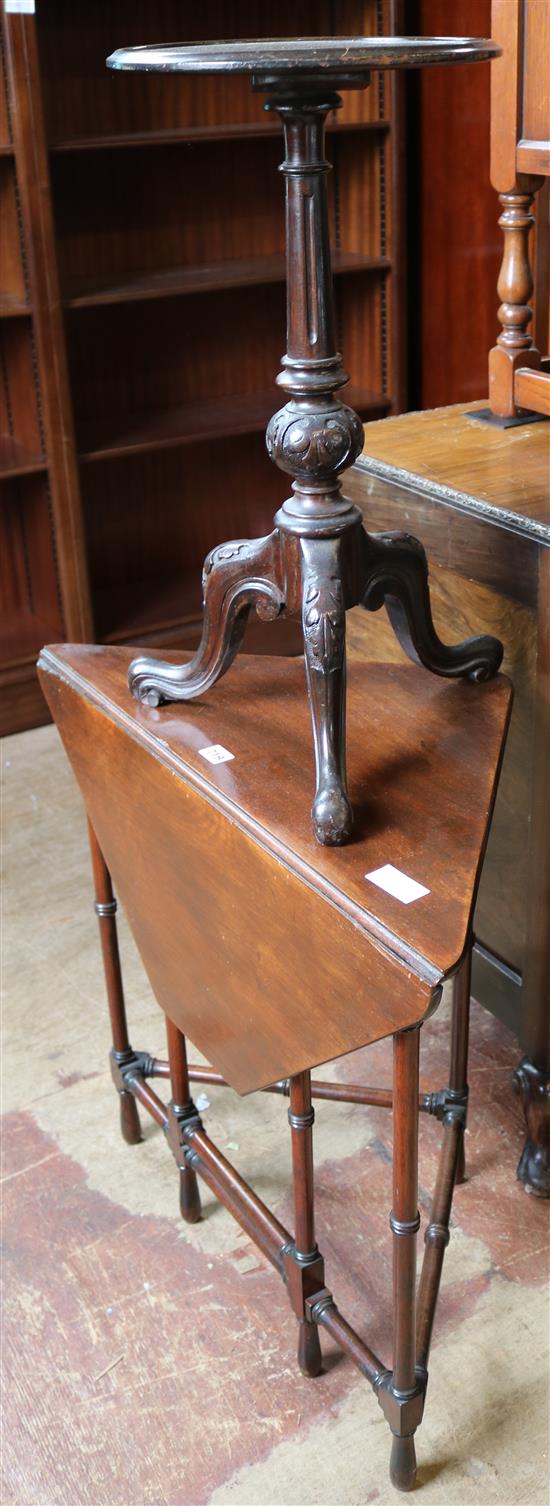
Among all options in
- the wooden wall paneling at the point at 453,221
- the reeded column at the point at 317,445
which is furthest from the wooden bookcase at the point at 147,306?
the reeded column at the point at 317,445

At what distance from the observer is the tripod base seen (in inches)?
52.4

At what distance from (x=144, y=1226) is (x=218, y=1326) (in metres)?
0.20

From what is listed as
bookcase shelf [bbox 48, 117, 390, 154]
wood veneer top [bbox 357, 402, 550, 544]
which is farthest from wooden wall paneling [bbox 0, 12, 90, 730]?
wood veneer top [bbox 357, 402, 550, 544]

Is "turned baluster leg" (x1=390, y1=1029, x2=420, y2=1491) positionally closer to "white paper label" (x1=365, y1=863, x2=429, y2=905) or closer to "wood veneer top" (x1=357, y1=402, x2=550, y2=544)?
"white paper label" (x1=365, y1=863, x2=429, y2=905)

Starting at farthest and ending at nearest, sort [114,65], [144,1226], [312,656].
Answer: [144,1226] → [312,656] → [114,65]

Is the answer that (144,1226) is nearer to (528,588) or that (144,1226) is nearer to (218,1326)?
(218,1326)

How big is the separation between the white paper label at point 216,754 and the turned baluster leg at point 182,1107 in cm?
35

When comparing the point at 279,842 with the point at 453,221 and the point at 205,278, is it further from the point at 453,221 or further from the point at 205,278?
the point at 453,221

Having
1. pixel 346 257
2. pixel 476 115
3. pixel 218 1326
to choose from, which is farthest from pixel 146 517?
pixel 218 1326

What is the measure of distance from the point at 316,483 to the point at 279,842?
1.11 feet

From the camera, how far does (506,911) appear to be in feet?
6.16

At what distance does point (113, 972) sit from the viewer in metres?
1.87

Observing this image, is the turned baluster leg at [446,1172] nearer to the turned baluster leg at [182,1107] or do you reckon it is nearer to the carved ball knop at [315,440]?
the turned baluster leg at [182,1107]

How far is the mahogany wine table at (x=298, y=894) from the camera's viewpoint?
124 centimetres
